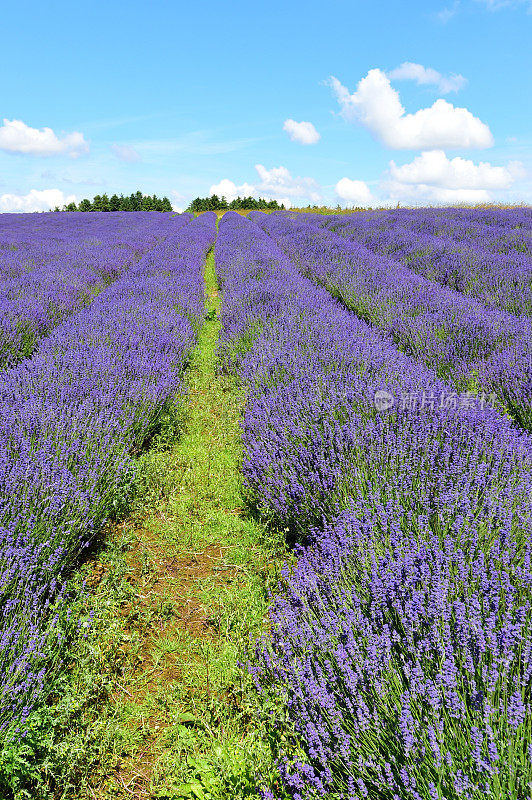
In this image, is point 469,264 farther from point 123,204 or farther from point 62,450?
point 123,204

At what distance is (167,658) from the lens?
2027 millimetres

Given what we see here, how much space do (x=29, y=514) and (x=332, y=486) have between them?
1.36m

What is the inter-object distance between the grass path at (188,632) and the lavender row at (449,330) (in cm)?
209

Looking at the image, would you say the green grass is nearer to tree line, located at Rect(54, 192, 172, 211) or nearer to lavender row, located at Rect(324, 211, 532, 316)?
lavender row, located at Rect(324, 211, 532, 316)

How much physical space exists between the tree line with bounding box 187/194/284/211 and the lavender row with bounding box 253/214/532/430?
1266 inches

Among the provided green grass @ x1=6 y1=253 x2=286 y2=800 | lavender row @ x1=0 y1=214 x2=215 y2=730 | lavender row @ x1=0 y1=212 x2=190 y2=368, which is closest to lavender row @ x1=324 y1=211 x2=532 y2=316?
lavender row @ x1=0 y1=214 x2=215 y2=730

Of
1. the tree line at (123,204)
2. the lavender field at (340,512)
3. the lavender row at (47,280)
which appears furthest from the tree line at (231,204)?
the lavender field at (340,512)

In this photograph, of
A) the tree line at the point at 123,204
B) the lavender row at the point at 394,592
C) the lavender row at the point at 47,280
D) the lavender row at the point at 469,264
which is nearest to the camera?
the lavender row at the point at 394,592

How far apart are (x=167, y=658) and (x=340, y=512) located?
0.99 metres

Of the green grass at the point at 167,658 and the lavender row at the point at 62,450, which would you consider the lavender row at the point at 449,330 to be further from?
the lavender row at the point at 62,450

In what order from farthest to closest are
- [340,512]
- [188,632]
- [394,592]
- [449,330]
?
[449,330]
[188,632]
[340,512]
[394,592]

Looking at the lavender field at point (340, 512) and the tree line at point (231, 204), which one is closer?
the lavender field at point (340, 512)

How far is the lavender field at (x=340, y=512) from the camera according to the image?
1135mm

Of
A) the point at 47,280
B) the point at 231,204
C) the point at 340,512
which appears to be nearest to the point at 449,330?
the point at 340,512
